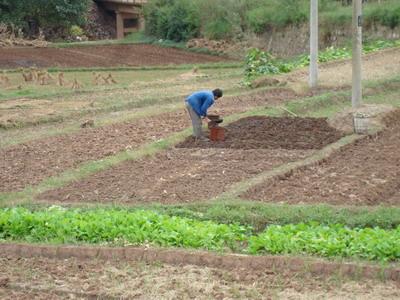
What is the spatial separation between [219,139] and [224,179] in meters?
3.34

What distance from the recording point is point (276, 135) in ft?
59.1

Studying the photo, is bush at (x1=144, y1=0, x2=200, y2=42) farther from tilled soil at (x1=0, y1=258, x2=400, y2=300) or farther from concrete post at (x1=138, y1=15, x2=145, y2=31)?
tilled soil at (x1=0, y1=258, x2=400, y2=300)

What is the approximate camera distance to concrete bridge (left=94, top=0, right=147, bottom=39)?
186 ft

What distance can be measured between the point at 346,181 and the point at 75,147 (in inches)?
231

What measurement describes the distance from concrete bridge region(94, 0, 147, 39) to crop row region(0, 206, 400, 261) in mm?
44979

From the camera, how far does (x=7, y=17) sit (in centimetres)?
4916

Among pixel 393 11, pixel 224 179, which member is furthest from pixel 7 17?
pixel 224 179

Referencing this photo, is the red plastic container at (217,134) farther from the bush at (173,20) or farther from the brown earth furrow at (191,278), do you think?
the bush at (173,20)

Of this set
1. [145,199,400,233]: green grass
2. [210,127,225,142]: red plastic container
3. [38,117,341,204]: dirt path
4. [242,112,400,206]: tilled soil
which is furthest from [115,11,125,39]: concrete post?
[145,199,400,233]: green grass

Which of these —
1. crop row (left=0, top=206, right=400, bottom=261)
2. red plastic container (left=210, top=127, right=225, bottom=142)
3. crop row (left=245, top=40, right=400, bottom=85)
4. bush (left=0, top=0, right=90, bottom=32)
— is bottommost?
crop row (left=0, top=206, right=400, bottom=261)

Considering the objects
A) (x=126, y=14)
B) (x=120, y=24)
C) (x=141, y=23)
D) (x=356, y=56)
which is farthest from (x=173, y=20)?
(x=356, y=56)

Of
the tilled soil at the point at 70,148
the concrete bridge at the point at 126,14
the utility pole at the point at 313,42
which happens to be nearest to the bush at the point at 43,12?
the concrete bridge at the point at 126,14

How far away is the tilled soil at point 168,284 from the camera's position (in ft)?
29.3

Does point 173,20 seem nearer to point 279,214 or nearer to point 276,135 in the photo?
point 276,135
